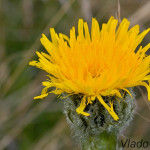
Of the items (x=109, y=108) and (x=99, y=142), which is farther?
(x=99, y=142)

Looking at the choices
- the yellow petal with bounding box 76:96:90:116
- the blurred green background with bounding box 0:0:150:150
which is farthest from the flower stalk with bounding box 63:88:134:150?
the blurred green background with bounding box 0:0:150:150

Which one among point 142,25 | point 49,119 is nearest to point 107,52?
point 142,25

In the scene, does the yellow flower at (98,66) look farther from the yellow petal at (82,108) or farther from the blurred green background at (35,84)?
the blurred green background at (35,84)

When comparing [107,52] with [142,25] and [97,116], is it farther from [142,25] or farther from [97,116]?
[142,25]

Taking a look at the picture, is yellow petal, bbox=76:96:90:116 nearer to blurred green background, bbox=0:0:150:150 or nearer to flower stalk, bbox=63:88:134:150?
flower stalk, bbox=63:88:134:150

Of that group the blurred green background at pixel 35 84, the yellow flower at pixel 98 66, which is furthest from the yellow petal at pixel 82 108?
the blurred green background at pixel 35 84

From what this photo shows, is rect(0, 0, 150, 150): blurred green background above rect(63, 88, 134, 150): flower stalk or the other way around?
above
